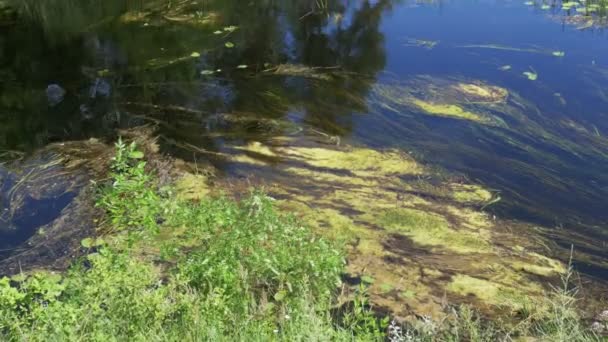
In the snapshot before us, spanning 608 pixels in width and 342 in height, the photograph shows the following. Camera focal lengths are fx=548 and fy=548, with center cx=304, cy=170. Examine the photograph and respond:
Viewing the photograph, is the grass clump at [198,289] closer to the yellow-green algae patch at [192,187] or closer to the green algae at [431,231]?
the green algae at [431,231]

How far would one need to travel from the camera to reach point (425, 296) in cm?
368

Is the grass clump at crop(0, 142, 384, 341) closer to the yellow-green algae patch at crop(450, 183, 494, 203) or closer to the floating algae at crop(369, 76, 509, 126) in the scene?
the yellow-green algae patch at crop(450, 183, 494, 203)

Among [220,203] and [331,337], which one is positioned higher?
[220,203]

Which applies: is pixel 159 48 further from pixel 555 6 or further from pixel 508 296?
pixel 555 6

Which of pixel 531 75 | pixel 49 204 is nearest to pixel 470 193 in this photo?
pixel 531 75

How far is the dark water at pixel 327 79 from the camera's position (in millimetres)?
5535

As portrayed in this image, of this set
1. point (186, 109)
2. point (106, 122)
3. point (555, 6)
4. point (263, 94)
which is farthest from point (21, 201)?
point (555, 6)

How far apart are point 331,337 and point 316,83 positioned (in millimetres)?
5003

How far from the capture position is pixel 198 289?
2.98 meters

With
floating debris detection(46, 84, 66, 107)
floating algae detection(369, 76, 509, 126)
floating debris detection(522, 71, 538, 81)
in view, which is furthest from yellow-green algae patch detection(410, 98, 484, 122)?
floating debris detection(46, 84, 66, 107)

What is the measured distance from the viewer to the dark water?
5535mm

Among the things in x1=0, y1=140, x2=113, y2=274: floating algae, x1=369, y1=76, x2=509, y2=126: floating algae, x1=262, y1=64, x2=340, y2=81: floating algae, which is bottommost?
x1=0, y1=140, x2=113, y2=274: floating algae

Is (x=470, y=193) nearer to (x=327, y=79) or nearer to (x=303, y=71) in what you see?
(x=327, y=79)

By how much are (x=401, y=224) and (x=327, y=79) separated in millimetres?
3358
